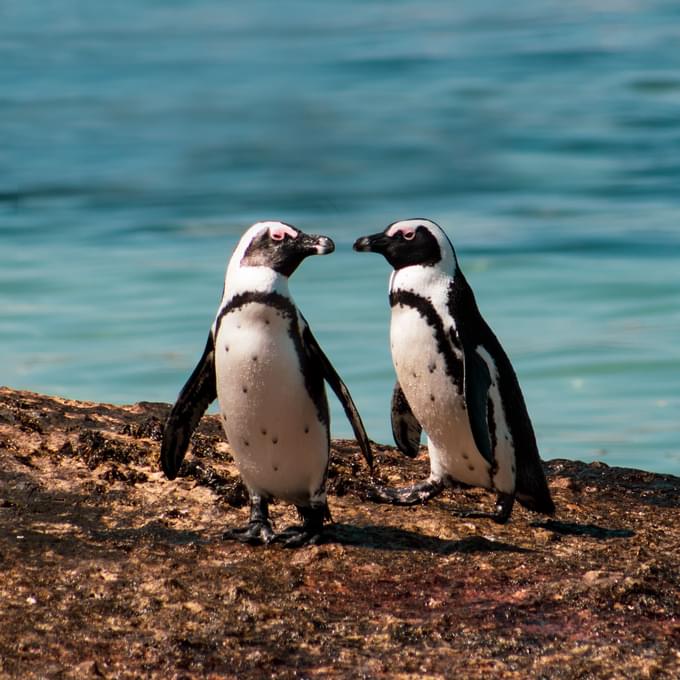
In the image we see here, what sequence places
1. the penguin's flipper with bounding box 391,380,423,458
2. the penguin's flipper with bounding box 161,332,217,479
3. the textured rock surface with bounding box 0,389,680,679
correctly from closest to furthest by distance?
the textured rock surface with bounding box 0,389,680,679
the penguin's flipper with bounding box 161,332,217,479
the penguin's flipper with bounding box 391,380,423,458

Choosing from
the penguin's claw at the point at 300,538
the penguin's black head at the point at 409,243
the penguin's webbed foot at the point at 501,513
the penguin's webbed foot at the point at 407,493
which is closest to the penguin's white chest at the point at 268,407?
the penguin's claw at the point at 300,538

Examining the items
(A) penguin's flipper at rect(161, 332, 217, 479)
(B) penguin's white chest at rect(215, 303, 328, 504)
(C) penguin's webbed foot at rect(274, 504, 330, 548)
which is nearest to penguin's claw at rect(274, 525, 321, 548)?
(C) penguin's webbed foot at rect(274, 504, 330, 548)

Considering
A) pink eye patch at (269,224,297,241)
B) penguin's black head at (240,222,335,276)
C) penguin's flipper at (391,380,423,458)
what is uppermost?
pink eye patch at (269,224,297,241)

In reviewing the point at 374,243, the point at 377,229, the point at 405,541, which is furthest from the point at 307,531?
the point at 377,229

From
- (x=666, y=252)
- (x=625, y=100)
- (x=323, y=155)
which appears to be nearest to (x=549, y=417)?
(x=666, y=252)

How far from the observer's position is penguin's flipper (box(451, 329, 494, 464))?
4805 mm

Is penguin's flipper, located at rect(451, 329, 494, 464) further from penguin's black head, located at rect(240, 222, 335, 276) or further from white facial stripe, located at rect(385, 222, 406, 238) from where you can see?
penguin's black head, located at rect(240, 222, 335, 276)

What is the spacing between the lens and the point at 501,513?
4.90 meters

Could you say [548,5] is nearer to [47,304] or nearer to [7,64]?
[7,64]

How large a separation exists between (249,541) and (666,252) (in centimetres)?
965

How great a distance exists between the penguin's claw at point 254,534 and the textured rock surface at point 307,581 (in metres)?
0.04

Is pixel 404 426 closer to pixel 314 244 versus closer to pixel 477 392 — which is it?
pixel 477 392

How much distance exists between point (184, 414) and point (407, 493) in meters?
0.80

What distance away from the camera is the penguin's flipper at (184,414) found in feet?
15.5
